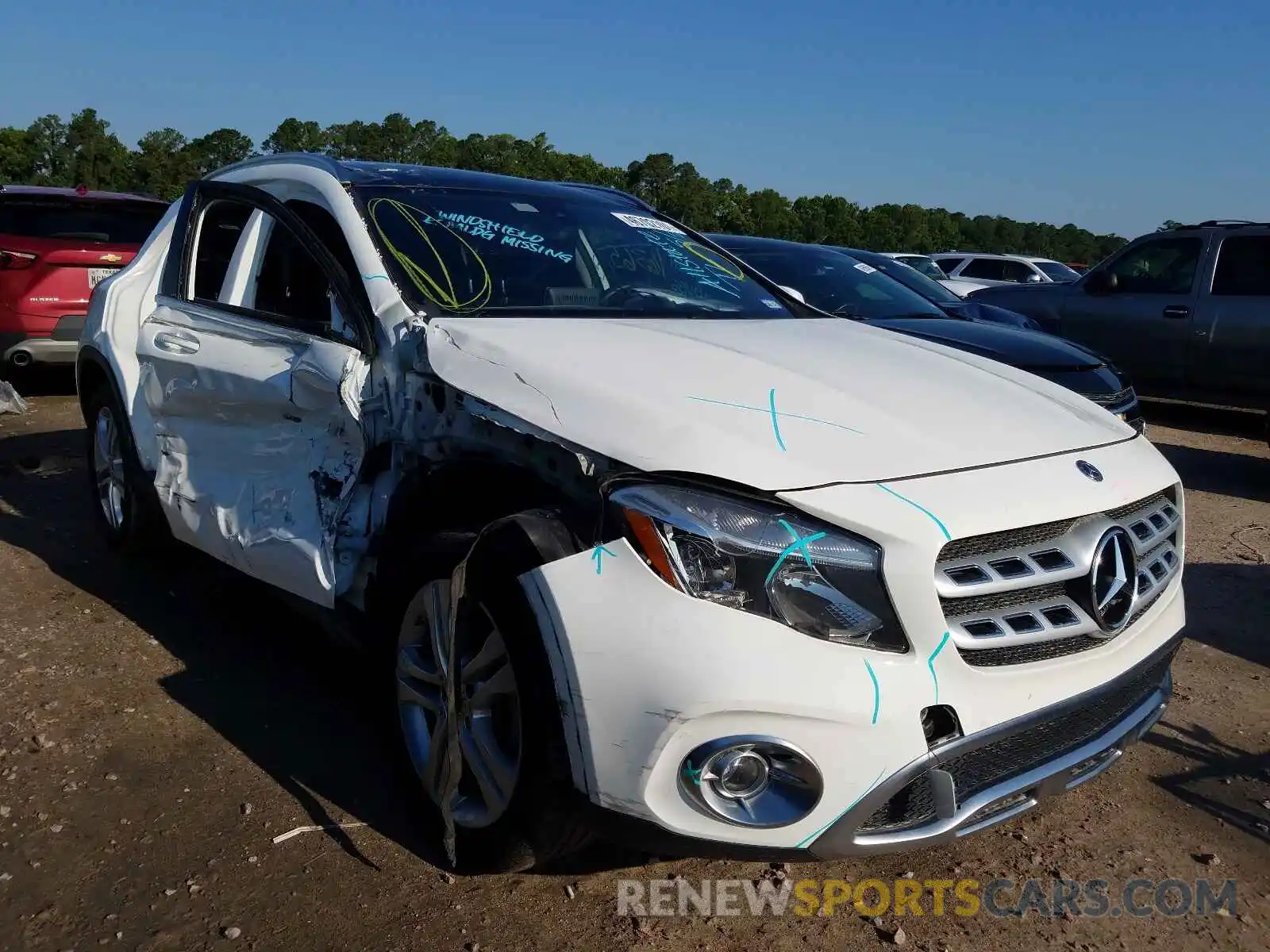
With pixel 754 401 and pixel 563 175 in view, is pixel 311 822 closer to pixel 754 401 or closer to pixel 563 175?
pixel 754 401

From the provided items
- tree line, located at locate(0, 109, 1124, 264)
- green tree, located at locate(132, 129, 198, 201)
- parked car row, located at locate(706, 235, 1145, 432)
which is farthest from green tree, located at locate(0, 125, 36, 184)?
parked car row, located at locate(706, 235, 1145, 432)

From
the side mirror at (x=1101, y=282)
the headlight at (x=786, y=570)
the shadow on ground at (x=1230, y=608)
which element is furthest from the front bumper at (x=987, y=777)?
the side mirror at (x=1101, y=282)

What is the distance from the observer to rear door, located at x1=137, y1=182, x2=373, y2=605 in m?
3.05

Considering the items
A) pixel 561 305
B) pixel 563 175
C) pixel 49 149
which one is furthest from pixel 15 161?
pixel 561 305

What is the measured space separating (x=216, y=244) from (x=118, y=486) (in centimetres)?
128

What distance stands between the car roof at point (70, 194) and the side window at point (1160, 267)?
7.88 m

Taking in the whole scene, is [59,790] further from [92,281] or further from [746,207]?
[746,207]

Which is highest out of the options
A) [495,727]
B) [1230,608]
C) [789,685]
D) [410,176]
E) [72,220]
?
[410,176]

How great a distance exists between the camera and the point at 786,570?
83.3 inches

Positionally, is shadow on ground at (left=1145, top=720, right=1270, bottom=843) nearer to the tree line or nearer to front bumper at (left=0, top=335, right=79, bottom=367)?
front bumper at (left=0, top=335, right=79, bottom=367)

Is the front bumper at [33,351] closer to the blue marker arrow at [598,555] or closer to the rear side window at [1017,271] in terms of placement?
the blue marker arrow at [598,555]

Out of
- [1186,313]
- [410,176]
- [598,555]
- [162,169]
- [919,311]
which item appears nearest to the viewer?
[598,555]

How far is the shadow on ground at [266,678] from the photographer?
2.94 meters

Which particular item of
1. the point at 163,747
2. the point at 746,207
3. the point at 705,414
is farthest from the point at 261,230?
→ the point at 746,207
